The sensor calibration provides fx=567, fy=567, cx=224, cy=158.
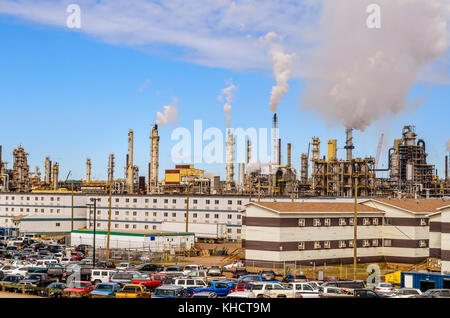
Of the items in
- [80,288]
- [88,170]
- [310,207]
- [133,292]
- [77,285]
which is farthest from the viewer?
[88,170]

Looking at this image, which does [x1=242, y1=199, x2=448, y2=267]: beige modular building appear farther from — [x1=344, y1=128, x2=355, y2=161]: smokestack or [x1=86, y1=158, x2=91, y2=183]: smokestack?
[x1=86, y1=158, x2=91, y2=183]: smokestack

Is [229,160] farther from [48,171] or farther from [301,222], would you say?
[301,222]

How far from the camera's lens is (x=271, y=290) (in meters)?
32.5

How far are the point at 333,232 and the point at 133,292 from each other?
101ft

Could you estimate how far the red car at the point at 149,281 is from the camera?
129 ft

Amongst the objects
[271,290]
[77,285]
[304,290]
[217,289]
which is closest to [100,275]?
[77,285]

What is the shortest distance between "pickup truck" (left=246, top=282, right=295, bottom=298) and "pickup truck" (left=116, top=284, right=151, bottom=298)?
6247 millimetres

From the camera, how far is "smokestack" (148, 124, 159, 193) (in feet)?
390

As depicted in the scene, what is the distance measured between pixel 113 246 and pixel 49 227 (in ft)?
109

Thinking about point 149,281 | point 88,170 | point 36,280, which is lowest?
point 149,281

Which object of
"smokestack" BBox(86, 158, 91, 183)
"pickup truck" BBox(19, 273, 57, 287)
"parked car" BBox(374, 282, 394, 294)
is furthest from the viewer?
"smokestack" BBox(86, 158, 91, 183)

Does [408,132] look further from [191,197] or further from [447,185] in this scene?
[191,197]

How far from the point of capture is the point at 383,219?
208 ft

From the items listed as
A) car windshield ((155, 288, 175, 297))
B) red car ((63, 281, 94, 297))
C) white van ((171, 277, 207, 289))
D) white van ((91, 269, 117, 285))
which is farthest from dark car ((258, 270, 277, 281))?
car windshield ((155, 288, 175, 297))
